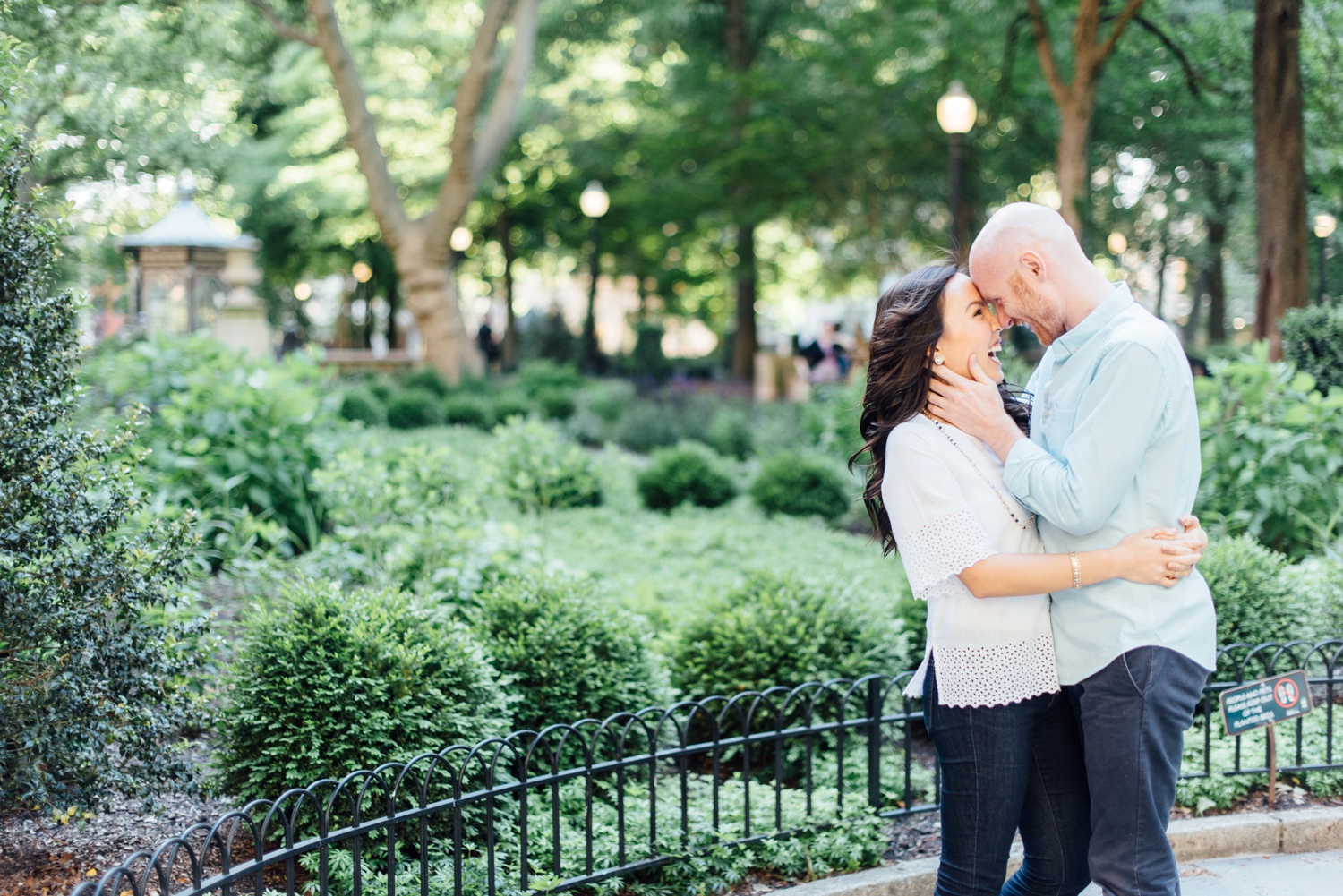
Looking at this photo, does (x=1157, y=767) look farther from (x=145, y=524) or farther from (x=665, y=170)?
(x=665, y=170)

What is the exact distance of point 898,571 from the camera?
6531 mm

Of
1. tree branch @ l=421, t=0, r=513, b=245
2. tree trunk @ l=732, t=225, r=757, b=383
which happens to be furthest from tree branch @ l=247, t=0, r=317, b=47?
tree trunk @ l=732, t=225, r=757, b=383

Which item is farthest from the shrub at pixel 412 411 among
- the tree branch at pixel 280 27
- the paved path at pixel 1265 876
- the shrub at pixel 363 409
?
the paved path at pixel 1265 876

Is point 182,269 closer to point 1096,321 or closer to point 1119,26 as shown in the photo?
point 1119,26

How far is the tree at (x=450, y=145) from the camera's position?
617 inches

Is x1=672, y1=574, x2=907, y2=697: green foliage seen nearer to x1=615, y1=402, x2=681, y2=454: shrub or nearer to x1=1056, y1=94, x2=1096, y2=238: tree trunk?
x1=1056, y1=94, x2=1096, y2=238: tree trunk

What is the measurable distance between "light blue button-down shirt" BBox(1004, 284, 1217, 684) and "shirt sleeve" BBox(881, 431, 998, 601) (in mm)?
129

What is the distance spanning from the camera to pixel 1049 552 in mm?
2439

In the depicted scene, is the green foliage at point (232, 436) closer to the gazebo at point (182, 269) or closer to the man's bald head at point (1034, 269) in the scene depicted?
the man's bald head at point (1034, 269)

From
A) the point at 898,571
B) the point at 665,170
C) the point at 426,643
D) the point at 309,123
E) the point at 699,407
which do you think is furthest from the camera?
the point at 309,123

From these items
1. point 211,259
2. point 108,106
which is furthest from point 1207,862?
point 211,259

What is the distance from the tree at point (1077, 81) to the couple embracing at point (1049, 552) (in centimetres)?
1013

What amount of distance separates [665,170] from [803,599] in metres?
19.2

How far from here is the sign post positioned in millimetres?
3693
